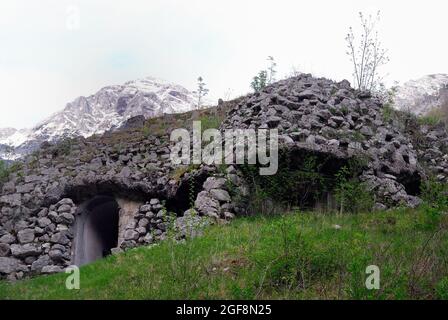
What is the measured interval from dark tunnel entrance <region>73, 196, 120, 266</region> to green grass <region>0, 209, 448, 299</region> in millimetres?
4437

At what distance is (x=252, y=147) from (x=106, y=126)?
862 inches

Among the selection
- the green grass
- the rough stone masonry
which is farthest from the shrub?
the green grass

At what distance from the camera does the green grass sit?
221 inches

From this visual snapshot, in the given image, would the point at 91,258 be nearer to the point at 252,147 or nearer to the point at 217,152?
the point at 217,152

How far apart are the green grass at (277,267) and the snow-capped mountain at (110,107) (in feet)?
74.6

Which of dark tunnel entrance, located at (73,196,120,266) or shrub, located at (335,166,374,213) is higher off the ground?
shrub, located at (335,166,374,213)

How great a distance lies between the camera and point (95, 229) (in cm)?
1372

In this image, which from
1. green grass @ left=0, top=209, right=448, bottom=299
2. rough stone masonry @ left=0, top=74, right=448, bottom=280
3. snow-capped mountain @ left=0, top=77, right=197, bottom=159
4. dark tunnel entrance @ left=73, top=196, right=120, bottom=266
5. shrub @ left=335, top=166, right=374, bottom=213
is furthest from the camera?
snow-capped mountain @ left=0, top=77, right=197, bottom=159

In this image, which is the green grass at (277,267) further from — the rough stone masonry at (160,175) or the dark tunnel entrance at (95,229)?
the dark tunnel entrance at (95,229)

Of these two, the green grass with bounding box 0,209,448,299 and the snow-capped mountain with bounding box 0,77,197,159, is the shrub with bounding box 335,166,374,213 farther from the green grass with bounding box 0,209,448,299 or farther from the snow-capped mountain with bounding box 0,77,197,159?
the snow-capped mountain with bounding box 0,77,197,159

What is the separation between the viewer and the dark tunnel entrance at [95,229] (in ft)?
41.2

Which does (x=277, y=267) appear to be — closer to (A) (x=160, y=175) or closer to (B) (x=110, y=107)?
(A) (x=160, y=175)

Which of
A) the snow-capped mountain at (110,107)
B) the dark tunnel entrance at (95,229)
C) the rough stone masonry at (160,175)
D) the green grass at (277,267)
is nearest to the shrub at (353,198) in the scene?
the rough stone masonry at (160,175)

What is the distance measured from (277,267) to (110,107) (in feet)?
98.5
